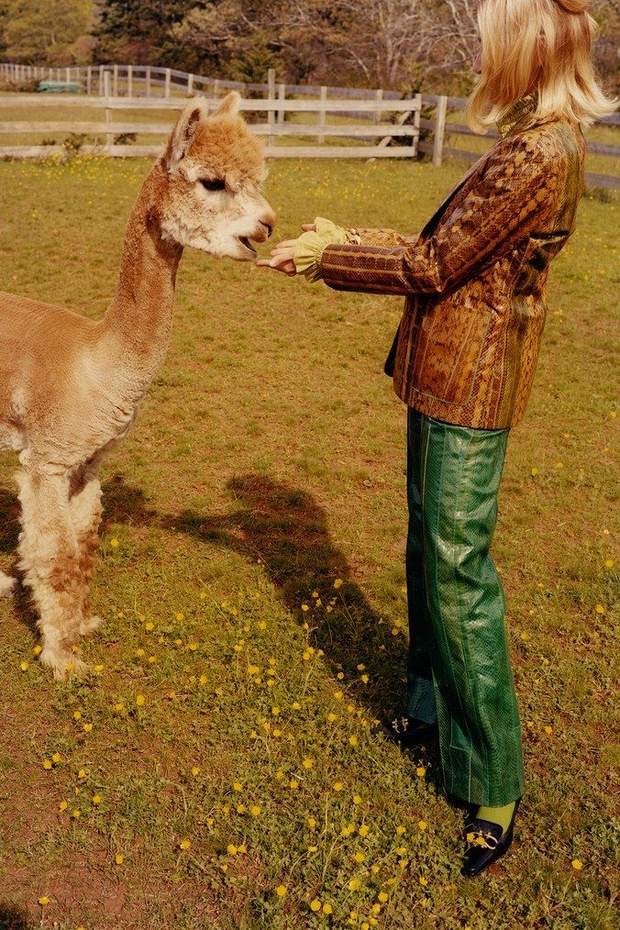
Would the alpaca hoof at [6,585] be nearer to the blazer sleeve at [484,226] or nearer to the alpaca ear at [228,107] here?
the alpaca ear at [228,107]

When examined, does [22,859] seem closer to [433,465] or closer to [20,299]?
[433,465]

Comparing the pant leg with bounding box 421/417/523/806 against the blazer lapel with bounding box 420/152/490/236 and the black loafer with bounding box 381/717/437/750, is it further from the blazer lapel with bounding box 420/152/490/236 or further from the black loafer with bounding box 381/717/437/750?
the blazer lapel with bounding box 420/152/490/236

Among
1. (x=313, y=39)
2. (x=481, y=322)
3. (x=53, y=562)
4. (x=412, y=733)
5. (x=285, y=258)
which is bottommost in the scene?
(x=412, y=733)

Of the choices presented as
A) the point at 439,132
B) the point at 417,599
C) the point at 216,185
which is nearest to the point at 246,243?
the point at 216,185

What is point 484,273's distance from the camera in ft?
8.41

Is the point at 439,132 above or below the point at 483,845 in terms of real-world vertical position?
above

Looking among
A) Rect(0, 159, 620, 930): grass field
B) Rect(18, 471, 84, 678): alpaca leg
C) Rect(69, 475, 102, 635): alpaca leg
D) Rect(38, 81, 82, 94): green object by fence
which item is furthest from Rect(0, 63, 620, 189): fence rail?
Rect(38, 81, 82, 94): green object by fence

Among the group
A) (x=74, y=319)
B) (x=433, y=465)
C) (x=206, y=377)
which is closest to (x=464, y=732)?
(x=433, y=465)

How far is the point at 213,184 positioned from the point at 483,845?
272cm

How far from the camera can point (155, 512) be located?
557 cm

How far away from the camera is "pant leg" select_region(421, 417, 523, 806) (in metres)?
2.78

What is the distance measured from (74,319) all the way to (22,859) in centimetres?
236

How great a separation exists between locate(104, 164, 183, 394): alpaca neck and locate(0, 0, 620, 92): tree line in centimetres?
2671

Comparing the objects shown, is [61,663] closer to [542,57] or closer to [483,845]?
[483,845]
